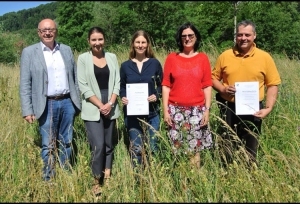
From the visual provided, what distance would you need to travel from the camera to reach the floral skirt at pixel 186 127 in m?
3.15

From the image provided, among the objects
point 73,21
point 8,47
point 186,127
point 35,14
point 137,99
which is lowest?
point 186,127

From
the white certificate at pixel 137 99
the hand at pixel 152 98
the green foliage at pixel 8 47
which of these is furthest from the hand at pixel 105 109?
the green foliage at pixel 8 47

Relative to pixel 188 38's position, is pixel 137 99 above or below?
below

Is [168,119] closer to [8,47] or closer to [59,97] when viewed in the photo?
[59,97]

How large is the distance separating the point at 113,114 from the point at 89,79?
499 millimetres

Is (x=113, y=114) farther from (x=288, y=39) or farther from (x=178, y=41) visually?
(x=288, y=39)

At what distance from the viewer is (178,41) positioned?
10.7 feet

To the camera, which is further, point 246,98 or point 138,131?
point 138,131

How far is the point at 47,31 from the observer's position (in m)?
3.10

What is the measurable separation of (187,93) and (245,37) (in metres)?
0.84

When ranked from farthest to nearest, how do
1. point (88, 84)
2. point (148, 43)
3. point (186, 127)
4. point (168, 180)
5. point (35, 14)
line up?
point (35, 14), point (148, 43), point (88, 84), point (186, 127), point (168, 180)

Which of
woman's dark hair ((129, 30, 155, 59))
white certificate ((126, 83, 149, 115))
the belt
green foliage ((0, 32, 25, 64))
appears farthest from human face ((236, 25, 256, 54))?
green foliage ((0, 32, 25, 64))

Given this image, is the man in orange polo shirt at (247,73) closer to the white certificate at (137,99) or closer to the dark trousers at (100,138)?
the white certificate at (137,99)

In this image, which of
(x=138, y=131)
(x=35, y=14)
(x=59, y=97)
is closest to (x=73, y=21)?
(x=35, y=14)
